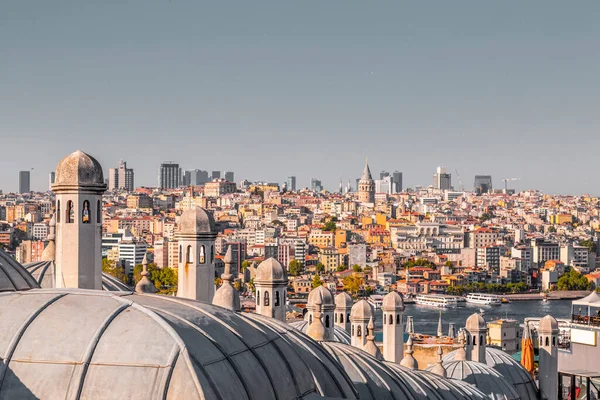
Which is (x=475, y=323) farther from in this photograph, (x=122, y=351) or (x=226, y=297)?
(x=122, y=351)

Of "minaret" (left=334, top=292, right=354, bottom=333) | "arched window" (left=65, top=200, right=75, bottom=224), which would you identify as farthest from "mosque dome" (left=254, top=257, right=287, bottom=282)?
"minaret" (left=334, top=292, right=354, bottom=333)

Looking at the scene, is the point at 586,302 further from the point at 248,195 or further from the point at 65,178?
the point at 248,195

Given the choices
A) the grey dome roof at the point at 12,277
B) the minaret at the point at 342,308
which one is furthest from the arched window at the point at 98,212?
the minaret at the point at 342,308

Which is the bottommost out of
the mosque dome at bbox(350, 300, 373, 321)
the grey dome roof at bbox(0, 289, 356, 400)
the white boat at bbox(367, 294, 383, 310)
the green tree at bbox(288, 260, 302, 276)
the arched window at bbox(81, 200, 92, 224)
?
the white boat at bbox(367, 294, 383, 310)

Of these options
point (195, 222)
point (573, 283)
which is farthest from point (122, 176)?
point (195, 222)

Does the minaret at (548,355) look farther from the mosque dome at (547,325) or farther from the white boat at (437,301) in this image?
the white boat at (437,301)

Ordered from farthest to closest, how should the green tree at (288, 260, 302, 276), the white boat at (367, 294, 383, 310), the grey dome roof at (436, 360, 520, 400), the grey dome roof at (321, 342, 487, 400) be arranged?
the green tree at (288, 260, 302, 276) < the white boat at (367, 294, 383, 310) < the grey dome roof at (436, 360, 520, 400) < the grey dome roof at (321, 342, 487, 400)

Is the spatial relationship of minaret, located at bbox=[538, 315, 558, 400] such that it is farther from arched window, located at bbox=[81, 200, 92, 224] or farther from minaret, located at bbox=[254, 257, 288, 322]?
arched window, located at bbox=[81, 200, 92, 224]

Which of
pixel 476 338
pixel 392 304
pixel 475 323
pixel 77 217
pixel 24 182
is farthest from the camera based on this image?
pixel 24 182
